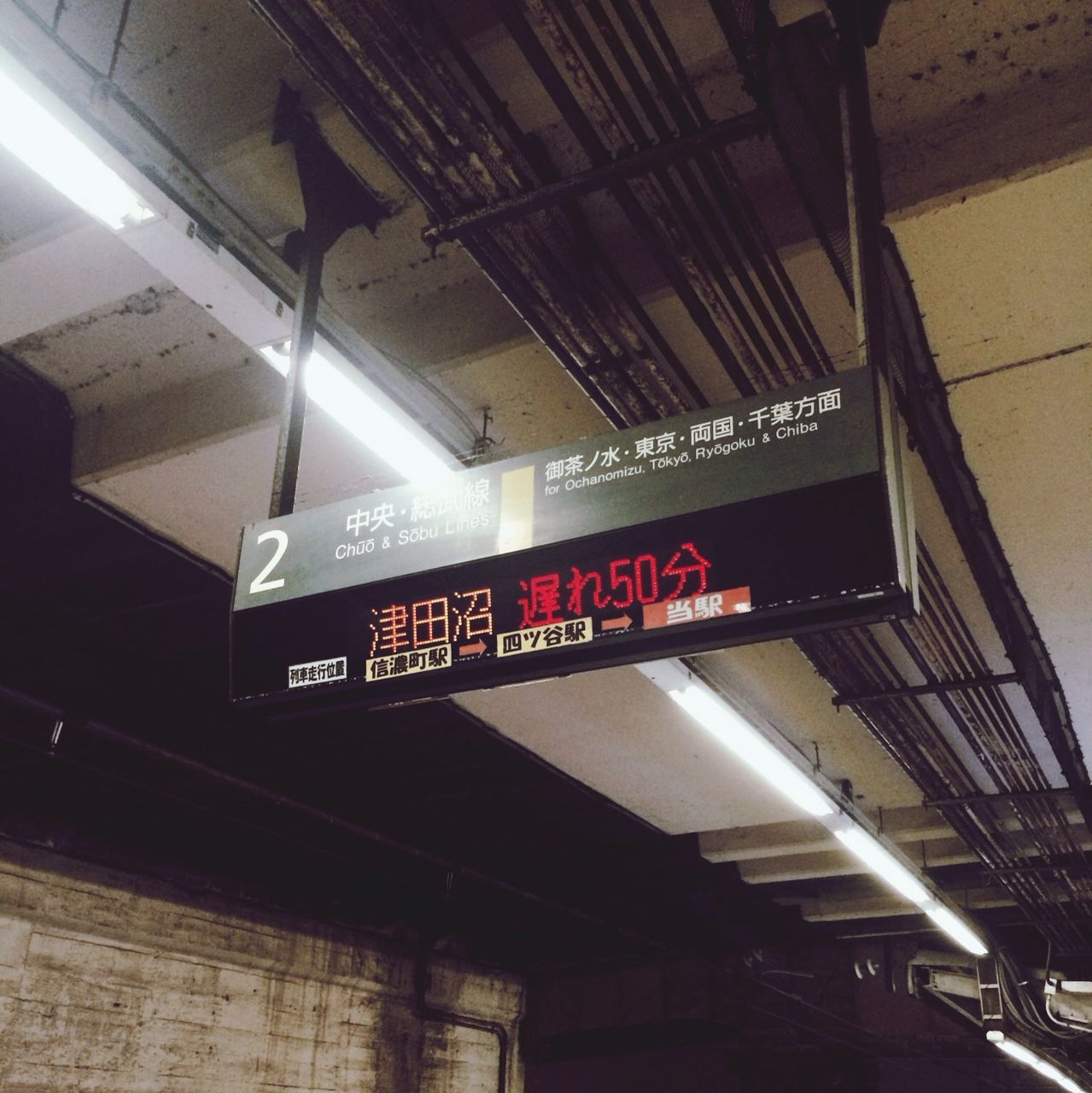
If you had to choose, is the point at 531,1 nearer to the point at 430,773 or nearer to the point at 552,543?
the point at 552,543

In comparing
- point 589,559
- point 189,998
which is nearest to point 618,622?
point 589,559

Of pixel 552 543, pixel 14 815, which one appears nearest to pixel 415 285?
pixel 552 543

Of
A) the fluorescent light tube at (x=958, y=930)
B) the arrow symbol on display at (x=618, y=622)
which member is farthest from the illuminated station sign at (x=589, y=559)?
the fluorescent light tube at (x=958, y=930)

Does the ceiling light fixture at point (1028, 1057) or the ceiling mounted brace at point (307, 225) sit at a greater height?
the ceiling mounted brace at point (307, 225)

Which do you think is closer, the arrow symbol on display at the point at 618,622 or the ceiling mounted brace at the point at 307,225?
the arrow symbol on display at the point at 618,622

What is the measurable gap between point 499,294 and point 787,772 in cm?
343

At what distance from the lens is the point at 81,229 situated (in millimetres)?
3334

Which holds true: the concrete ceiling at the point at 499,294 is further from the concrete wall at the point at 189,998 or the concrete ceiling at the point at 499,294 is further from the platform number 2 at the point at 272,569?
the concrete wall at the point at 189,998

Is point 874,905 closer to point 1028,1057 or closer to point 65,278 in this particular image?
point 1028,1057

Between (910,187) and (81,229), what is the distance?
8.68 ft

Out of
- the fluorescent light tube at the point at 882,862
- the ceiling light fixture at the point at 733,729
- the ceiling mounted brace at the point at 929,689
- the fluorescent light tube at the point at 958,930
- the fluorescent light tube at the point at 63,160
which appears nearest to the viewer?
the fluorescent light tube at the point at 63,160

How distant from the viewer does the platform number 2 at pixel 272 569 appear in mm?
2837

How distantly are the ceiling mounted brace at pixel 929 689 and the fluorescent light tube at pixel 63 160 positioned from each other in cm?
415

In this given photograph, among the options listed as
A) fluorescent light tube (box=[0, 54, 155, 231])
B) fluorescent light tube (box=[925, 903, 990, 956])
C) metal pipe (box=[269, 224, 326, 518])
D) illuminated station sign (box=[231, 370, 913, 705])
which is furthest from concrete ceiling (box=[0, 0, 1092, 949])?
fluorescent light tube (box=[925, 903, 990, 956])
